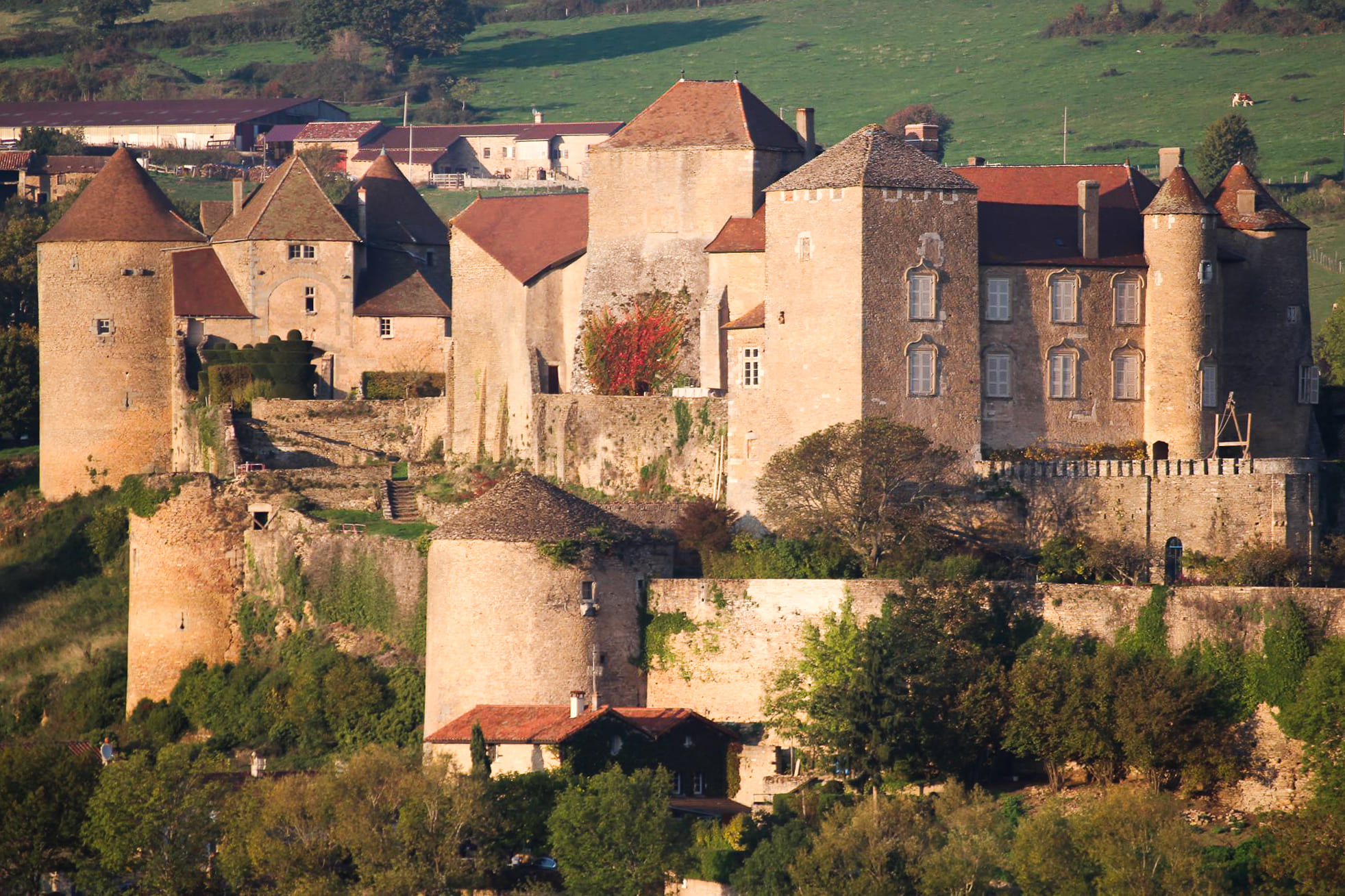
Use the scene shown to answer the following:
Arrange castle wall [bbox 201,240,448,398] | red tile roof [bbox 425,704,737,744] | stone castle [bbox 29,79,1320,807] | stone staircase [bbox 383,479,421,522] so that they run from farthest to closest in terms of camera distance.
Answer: castle wall [bbox 201,240,448,398], stone staircase [bbox 383,479,421,522], stone castle [bbox 29,79,1320,807], red tile roof [bbox 425,704,737,744]

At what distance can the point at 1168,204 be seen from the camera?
5447 centimetres

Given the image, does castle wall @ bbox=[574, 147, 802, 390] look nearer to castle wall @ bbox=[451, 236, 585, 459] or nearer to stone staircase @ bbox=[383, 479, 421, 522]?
castle wall @ bbox=[451, 236, 585, 459]

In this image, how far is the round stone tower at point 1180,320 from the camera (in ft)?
178

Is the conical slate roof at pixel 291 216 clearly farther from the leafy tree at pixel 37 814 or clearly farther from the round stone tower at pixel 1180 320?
the round stone tower at pixel 1180 320

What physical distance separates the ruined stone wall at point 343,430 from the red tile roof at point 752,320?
32.9ft

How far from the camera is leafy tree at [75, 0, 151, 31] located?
136125mm

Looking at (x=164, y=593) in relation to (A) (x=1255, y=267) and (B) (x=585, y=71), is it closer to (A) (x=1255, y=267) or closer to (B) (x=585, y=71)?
(A) (x=1255, y=267)

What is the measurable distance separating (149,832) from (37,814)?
2466mm

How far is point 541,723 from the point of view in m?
48.6

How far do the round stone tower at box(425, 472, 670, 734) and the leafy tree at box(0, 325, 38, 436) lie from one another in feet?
82.9

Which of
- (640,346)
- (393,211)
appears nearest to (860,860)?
(640,346)

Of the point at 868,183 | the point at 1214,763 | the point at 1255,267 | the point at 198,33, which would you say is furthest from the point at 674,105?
the point at 198,33

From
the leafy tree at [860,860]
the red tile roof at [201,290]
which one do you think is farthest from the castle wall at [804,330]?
the red tile roof at [201,290]

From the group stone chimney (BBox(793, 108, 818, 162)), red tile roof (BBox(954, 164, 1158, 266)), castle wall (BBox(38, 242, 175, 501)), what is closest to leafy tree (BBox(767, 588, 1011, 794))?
red tile roof (BBox(954, 164, 1158, 266))
